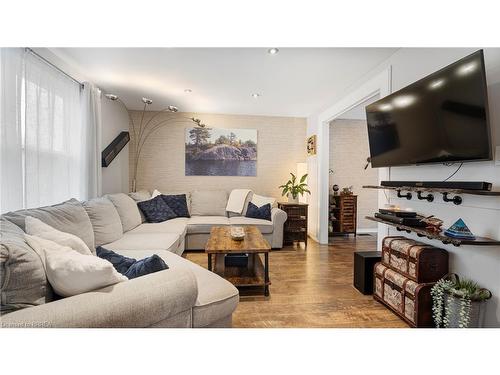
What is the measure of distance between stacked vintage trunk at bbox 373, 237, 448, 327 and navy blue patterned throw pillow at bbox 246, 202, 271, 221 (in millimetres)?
2096

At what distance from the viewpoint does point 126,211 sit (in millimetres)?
3033

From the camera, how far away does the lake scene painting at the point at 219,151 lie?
4641 mm

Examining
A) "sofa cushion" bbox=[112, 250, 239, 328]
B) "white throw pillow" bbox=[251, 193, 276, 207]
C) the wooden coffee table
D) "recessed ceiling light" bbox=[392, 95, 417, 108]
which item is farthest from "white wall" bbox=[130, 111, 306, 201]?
"sofa cushion" bbox=[112, 250, 239, 328]

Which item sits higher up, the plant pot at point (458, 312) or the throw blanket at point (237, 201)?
the throw blanket at point (237, 201)

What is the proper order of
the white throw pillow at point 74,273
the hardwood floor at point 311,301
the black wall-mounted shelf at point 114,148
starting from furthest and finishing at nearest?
the black wall-mounted shelf at point 114,148 < the hardwood floor at point 311,301 < the white throw pillow at point 74,273

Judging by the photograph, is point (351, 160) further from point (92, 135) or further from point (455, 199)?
point (92, 135)

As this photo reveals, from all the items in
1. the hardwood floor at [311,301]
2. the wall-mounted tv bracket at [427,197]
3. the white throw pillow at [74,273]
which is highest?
the wall-mounted tv bracket at [427,197]

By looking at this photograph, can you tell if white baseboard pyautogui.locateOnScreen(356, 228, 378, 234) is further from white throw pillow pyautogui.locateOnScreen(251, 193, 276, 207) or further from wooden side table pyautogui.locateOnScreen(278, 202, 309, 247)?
white throw pillow pyautogui.locateOnScreen(251, 193, 276, 207)

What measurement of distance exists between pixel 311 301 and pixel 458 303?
106 cm

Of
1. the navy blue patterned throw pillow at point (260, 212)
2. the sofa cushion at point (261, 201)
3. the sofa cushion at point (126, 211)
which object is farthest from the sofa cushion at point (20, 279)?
the sofa cushion at point (261, 201)

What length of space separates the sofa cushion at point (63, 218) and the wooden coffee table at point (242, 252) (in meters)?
1.01

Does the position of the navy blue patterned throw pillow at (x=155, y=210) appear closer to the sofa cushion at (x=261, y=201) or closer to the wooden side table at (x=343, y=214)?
the sofa cushion at (x=261, y=201)

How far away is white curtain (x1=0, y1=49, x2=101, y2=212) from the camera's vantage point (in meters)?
1.79

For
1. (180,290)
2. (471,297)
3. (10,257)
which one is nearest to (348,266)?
(471,297)
